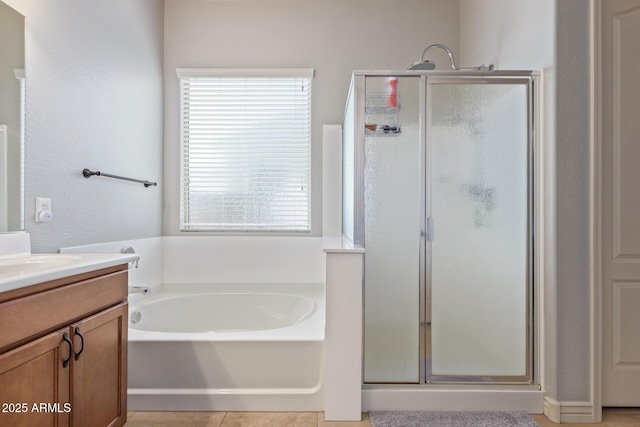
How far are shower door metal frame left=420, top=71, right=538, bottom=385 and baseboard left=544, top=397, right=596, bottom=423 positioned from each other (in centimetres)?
16

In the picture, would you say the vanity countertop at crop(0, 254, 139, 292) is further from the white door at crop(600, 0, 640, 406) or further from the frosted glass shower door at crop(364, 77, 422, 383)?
the white door at crop(600, 0, 640, 406)

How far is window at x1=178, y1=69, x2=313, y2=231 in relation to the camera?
9.60ft

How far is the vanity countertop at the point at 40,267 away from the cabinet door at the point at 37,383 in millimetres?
179

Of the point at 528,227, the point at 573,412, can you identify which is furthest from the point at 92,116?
the point at 573,412

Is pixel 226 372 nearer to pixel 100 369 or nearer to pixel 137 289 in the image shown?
pixel 100 369

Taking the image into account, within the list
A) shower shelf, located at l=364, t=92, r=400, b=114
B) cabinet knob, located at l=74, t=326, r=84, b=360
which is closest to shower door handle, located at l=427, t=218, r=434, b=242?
shower shelf, located at l=364, t=92, r=400, b=114

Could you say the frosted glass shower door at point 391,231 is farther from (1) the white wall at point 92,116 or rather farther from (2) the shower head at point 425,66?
(1) the white wall at point 92,116

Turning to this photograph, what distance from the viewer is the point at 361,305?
1.74 metres

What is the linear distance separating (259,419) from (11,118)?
5.78 feet

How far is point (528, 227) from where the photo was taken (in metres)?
1.85

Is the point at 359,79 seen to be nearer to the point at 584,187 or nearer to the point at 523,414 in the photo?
the point at 584,187

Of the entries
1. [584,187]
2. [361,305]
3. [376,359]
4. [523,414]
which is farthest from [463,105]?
[523,414]

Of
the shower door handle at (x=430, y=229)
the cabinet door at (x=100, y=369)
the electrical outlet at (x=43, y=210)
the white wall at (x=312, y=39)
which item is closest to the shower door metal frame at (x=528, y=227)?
the shower door handle at (x=430, y=229)

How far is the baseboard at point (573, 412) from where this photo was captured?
1.72 m
